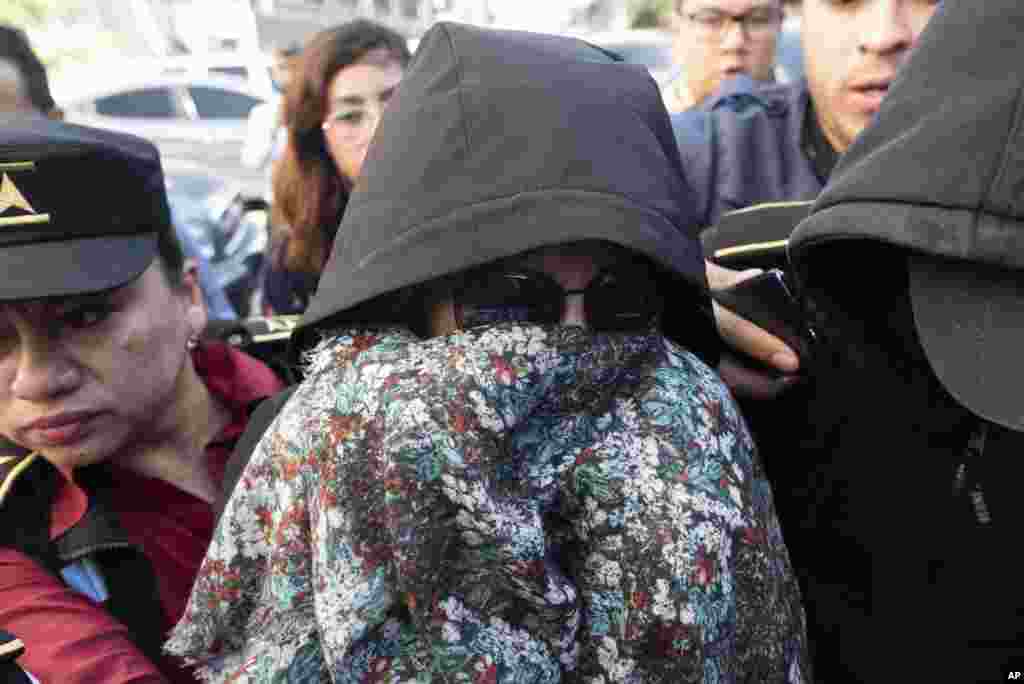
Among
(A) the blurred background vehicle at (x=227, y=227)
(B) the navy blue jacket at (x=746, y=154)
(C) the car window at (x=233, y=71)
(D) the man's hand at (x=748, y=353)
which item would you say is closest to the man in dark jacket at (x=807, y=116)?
(B) the navy blue jacket at (x=746, y=154)

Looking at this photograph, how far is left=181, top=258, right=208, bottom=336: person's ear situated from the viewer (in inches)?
77.8

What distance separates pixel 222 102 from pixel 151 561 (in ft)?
31.1

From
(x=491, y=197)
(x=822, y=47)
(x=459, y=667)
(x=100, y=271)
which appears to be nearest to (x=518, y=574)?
(x=459, y=667)

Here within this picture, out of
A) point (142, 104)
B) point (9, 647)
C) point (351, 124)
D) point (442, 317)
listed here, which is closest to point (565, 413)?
point (442, 317)

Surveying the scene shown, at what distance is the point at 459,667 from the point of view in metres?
1.08

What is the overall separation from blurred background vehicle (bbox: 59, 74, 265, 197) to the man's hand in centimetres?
870

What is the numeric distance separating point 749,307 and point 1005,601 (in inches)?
22.2

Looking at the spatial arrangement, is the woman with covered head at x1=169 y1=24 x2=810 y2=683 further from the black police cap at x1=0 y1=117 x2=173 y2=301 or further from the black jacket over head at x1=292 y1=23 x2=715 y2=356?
the black police cap at x1=0 y1=117 x2=173 y2=301

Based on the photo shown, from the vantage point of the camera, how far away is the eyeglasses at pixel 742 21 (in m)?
3.04

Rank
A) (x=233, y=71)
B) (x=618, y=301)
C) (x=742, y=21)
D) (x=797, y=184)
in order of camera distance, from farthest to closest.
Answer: (x=233, y=71), (x=742, y=21), (x=797, y=184), (x=618, y=301)

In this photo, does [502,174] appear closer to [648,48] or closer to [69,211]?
[69,211]

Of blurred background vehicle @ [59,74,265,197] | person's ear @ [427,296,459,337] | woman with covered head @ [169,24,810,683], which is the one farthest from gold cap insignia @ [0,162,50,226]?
blurred background vehicle @ [59,74,265,197]

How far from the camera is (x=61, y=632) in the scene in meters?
1.42

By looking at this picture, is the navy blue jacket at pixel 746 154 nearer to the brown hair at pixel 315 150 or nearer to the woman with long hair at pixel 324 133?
the woman with long hair at pixel 324 133
